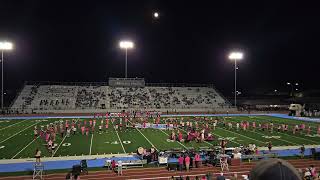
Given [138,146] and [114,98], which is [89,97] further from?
[138,146]

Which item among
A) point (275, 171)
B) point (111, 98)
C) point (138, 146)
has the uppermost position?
point (111, 98)

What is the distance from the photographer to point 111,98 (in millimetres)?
60875

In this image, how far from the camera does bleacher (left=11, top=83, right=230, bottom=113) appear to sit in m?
55.9

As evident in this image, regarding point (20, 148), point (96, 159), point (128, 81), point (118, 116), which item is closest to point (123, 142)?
point (96, 159)

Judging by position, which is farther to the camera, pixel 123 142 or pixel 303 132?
pixel 303 132

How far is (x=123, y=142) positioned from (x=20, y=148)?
24.8 ft

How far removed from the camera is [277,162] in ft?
6.25

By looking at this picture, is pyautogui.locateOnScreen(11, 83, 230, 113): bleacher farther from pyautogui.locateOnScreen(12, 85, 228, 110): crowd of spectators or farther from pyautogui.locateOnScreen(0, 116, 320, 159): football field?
pyautogui.locateOnScreen(0, 116, 320, 159): football field

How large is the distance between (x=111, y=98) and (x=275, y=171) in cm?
5997

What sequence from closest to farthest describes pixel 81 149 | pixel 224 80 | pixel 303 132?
pixel 81 149, pixel 303 132, pixel 224 80

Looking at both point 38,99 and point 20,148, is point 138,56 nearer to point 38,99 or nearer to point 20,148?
point 38,99

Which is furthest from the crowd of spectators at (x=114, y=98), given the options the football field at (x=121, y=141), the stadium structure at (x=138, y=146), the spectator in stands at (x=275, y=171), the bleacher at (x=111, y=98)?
the spectator in stands at (x=275, y=171)

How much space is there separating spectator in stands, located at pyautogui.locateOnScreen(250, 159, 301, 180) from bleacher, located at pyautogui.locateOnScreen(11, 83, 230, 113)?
54.2m

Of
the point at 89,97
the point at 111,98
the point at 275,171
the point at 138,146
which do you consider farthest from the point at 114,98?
the point at 275,171
